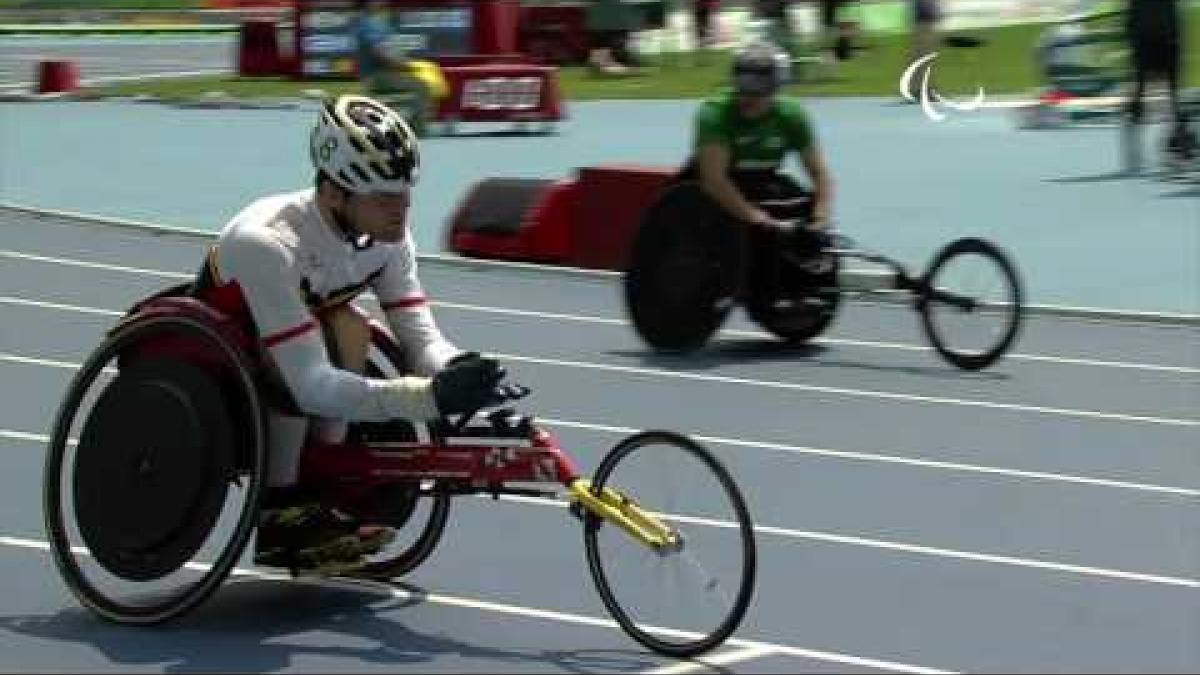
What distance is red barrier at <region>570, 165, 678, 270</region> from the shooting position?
58.5 feet

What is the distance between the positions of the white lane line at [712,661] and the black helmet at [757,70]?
6.57m

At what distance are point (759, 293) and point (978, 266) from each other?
120cm

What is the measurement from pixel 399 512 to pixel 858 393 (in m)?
5.17

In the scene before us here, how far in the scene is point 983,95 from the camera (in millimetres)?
29625

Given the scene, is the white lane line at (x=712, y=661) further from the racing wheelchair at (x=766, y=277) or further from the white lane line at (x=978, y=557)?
the racing wheelchair at (x=766, y=277)

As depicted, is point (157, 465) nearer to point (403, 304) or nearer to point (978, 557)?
point (403, 304)

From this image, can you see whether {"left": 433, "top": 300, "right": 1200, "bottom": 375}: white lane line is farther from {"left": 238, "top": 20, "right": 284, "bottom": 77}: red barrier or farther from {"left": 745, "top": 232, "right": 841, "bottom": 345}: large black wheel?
{"left": 238, "top": 20, "right": 284, "bottom": 77}: red barrier

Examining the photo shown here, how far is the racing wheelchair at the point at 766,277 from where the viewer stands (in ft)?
45.2

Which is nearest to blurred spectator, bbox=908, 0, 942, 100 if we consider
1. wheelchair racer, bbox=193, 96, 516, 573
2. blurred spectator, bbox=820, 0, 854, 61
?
blurred spectator, bbox=820, 0, 854, 61

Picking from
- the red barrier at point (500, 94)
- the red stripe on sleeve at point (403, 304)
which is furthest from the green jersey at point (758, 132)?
the red barrier at point (500, 94)

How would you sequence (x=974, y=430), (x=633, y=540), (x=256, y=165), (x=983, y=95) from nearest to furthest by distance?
(x=633, y=540)
(x=974, y=430)
(x=256, y=165)
(x=983, y=95)

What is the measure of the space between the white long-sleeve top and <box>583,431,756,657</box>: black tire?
0.58 m

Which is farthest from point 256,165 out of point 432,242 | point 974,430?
point 974,430

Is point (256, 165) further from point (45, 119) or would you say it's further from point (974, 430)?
point (974, 430)
